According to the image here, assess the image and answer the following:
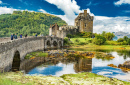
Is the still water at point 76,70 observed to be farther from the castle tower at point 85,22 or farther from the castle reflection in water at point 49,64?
the castle tower at point 85,22

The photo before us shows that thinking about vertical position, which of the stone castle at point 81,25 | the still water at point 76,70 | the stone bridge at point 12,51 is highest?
the stone castle at point 81,25

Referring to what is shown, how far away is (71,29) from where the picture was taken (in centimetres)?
8319

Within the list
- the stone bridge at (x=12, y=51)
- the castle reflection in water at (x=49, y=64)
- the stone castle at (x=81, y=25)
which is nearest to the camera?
the stone bridge at (x=12, y=51)

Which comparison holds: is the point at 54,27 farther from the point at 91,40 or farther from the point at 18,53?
the point at 18,53

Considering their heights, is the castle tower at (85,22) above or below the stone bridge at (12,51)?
above

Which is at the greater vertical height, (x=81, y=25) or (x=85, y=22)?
(x=85, y=22)

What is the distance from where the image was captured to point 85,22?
301 ft

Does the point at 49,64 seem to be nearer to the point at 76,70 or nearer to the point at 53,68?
the point at 53,68

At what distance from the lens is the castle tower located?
298 ft

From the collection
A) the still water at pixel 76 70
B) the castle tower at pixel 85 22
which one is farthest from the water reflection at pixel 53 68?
the castle tower at pixel 85 22

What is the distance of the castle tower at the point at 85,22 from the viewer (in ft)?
298

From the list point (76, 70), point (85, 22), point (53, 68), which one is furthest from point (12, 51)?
point (85, 22)

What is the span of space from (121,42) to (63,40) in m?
29.3

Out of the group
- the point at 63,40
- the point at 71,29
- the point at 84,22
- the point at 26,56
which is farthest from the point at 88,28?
the point at 26,56
